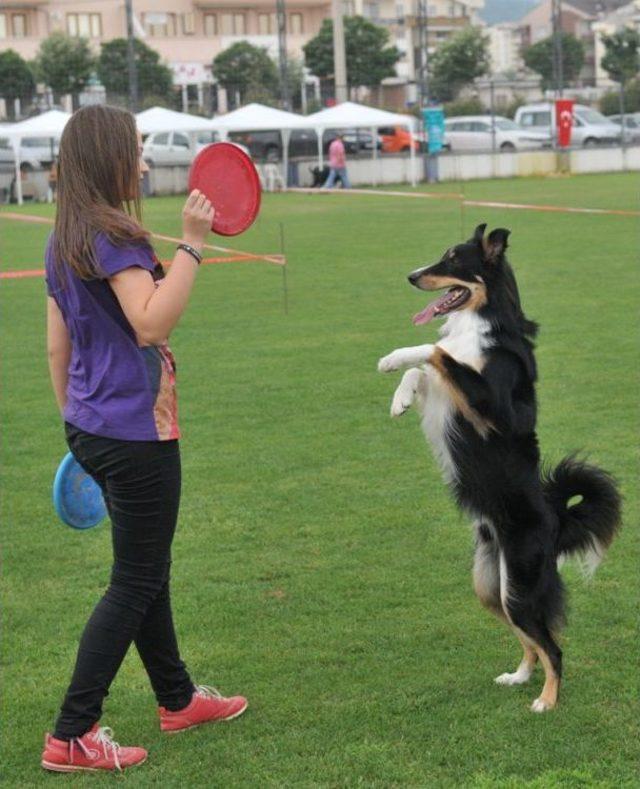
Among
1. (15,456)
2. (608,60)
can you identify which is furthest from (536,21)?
(15,456)

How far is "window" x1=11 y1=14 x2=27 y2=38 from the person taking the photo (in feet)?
294

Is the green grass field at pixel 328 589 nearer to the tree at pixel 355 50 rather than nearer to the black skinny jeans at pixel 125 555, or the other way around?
the black skinny jeans at pixel 125 555

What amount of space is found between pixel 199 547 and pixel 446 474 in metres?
2.21

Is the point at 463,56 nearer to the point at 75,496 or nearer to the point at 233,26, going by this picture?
the point at 233,26

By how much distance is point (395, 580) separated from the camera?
19.4 feet

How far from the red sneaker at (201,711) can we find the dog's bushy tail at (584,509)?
1.33 m

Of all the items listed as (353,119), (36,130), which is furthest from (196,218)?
(353,119)

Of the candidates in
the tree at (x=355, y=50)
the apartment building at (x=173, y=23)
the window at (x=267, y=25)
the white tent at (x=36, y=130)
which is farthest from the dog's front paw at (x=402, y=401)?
the window at (x=267, y=25)

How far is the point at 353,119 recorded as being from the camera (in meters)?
Answer: 39.6

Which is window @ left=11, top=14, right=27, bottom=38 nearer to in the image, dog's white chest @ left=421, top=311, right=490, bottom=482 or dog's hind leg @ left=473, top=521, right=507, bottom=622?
dog's white chest @ left=421, top=311, right=490, bottom=482

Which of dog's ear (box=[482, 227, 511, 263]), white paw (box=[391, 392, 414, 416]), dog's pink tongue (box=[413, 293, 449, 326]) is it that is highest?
dog's ear (box=[482, 227, 511, 263])

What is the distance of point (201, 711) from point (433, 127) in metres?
39.6

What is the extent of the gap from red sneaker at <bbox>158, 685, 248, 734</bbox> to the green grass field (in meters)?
0.05

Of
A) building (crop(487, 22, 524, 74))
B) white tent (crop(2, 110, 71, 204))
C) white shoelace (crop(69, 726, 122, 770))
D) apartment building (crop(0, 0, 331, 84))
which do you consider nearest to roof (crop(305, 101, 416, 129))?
white tent (crop(2, 110, 71, 204))
